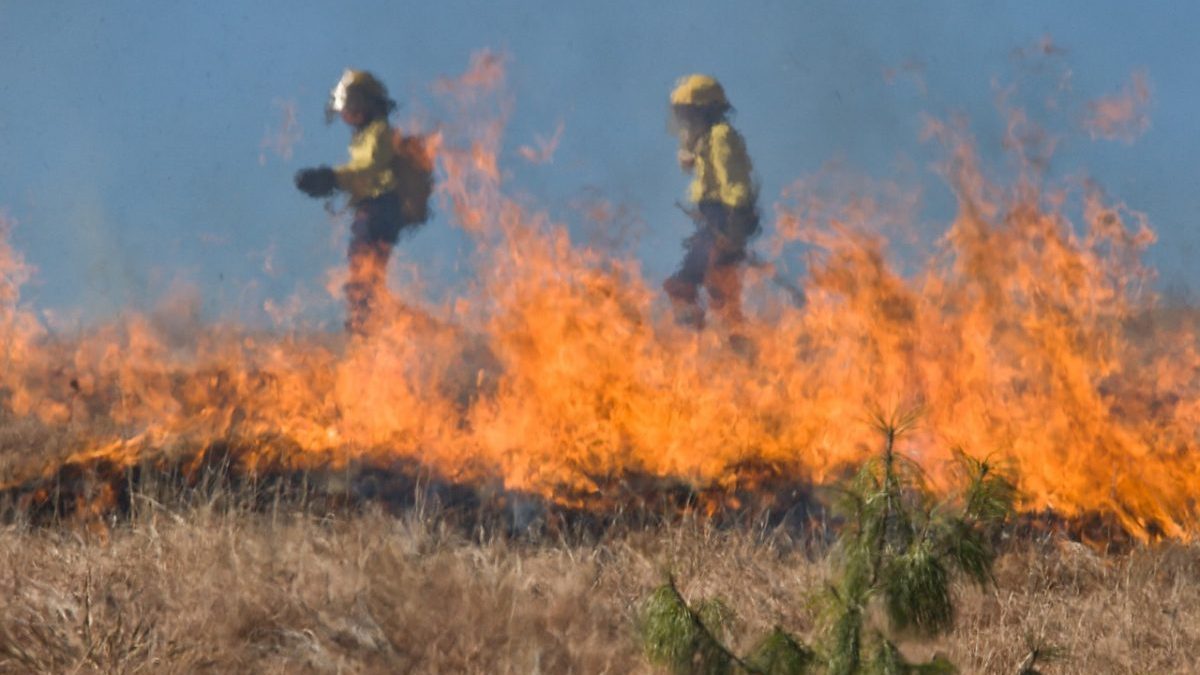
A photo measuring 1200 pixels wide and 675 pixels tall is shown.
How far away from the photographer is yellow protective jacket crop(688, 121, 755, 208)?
1236cm

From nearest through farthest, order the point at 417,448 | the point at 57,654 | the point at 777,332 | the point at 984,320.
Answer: the point at 57,654, the point at 417,448, the point at 984,320, the point at 777,332

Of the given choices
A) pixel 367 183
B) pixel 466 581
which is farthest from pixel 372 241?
pixel 466 581

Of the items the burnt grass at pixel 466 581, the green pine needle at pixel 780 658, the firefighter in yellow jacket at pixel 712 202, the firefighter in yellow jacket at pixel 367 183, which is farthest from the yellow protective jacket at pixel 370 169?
the green pine needle at pixel 780 658

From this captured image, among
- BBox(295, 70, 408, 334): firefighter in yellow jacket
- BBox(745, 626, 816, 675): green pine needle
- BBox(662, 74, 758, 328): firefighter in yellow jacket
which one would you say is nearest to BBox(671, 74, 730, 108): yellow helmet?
BBox(662, 74, 758, 328): firefighter in yellow jacket

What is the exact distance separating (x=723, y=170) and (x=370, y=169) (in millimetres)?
3687

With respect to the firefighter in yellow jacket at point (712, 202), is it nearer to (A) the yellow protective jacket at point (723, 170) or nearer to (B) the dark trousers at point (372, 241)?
(A) the yellow protective jacket at point (723, 170)

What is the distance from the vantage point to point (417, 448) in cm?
867

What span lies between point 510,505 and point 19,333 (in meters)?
8.09

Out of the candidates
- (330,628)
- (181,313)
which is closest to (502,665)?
(330,628)

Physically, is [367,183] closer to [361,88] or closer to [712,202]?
[361,88]

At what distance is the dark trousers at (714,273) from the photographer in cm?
1209

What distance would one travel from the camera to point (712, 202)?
40.8 ft

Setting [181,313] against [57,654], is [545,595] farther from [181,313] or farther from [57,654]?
[181,313]

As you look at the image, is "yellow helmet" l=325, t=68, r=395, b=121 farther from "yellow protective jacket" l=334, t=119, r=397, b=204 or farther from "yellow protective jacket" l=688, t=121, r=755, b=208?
"yellow protective jacket" l=688, t=121, r=755, b=208
